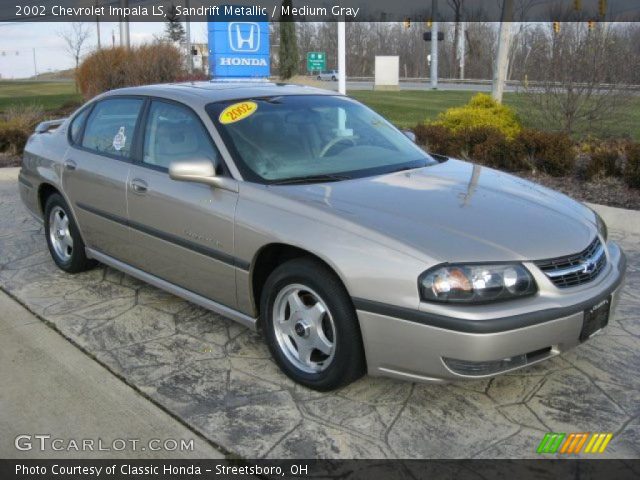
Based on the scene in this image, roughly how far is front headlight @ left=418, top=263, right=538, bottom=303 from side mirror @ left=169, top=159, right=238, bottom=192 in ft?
4.26

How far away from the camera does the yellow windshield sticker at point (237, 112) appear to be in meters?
3.90

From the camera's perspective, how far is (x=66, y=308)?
182 inches

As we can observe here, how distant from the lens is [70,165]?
4930 millimetres

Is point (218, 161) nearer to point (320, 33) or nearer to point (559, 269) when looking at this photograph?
point (559, 269)

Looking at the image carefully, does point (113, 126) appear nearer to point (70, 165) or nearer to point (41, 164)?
point (70, 165)

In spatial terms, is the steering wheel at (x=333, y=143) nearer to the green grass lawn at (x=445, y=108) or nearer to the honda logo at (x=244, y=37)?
the green grass lawn at (x=445, y=108)

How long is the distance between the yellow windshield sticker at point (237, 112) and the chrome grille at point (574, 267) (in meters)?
1.98

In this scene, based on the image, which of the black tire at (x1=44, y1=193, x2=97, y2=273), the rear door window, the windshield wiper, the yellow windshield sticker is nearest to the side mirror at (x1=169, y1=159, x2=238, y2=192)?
the windshield wiper

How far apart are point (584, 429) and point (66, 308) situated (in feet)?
11.4

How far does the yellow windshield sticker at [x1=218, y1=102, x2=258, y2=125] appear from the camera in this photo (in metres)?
3.90

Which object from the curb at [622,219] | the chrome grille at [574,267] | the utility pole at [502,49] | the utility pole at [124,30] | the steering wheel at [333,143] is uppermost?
the utility pole at [124,30]

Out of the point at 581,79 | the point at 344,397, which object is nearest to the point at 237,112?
the point at 344,397

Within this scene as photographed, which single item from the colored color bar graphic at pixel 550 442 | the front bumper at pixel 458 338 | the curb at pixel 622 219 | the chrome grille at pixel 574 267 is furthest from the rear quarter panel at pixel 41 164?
the curb at pixel 622 219

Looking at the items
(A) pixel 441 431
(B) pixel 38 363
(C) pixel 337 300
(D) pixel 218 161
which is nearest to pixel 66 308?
(B) pixel 38 363
